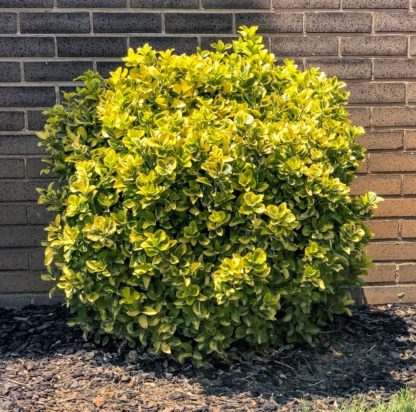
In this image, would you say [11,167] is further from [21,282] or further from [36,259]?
[21,282]

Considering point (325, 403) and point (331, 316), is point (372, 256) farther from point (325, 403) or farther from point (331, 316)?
point (325, 403)

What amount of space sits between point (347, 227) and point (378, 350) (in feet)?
2.54

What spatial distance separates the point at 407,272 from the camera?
4293 millimetres

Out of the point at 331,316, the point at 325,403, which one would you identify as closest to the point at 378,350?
the point at 331,316

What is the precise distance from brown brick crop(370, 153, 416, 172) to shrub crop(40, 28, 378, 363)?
680 mm

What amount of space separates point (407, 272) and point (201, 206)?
1.71 meters

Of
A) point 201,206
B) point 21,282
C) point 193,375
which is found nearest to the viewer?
point 201,206

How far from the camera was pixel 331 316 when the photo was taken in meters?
3.69

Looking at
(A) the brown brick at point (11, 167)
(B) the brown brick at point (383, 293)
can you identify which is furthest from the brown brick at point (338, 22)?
(A) the brown brick at point (11, 167)

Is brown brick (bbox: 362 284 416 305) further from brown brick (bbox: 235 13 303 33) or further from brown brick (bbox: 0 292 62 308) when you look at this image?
brown brick (bbox: 0 292 62 308)

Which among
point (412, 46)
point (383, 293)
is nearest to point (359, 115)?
point (412, 46)

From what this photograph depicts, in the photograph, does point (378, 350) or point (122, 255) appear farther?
point (378, 350)

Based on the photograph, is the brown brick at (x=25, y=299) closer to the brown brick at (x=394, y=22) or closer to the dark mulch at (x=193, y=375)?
the dark mulch at (x=193, y=375)

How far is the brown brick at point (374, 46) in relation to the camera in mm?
4086
